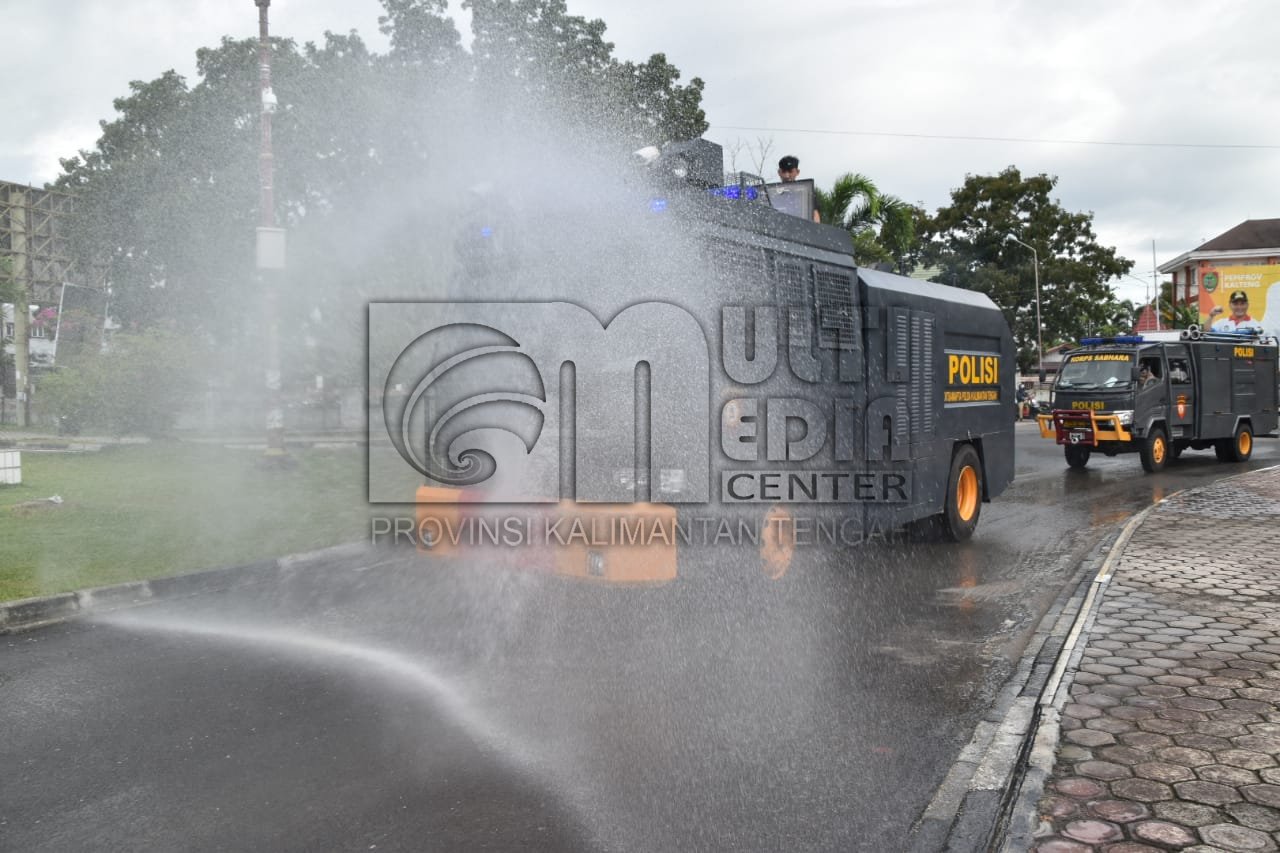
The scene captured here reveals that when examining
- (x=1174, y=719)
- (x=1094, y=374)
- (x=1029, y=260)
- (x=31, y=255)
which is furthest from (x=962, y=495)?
(x=1029, y=260)

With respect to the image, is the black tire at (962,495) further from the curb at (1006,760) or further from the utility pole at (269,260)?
the utility pole at (269,260)

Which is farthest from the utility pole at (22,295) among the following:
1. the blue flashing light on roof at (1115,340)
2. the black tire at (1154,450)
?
the black tire at (1154,450)

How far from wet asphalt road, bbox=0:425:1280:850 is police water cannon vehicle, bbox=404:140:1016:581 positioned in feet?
1.98

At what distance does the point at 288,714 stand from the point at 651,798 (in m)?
2.07

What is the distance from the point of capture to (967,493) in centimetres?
954

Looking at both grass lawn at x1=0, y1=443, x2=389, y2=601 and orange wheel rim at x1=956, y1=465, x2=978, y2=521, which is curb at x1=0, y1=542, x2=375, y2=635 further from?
orange wheel rim at x1=956, y1=465, x2=978, y2=521

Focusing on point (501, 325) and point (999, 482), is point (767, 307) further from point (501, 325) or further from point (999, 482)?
point (999, 482)

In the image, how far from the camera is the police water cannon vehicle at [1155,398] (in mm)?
15742

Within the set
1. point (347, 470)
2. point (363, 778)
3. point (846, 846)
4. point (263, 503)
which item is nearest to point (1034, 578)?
point (846, 846)

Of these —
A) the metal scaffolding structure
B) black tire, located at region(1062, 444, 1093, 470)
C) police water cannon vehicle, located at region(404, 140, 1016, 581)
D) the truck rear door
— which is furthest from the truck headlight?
the metal scaffolding structure

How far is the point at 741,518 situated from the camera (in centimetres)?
641

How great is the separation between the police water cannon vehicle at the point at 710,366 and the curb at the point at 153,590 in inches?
109

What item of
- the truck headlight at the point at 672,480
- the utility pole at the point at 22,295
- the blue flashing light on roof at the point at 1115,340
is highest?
the utility pole at the point at 22,295

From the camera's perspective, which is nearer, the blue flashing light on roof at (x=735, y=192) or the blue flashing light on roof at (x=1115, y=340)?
the blue flashing light on roof at (x=735, y=192)
